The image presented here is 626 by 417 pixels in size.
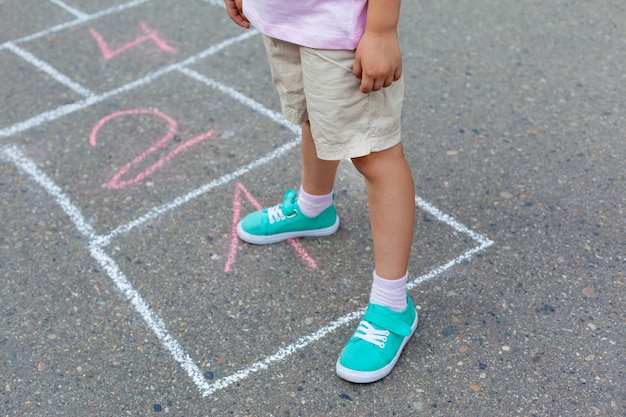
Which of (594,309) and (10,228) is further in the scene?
(10,228)

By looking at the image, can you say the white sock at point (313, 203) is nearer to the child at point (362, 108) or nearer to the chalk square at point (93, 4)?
the child at point (362, 108)

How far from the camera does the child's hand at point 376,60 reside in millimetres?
1757

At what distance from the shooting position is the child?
5.86 feet

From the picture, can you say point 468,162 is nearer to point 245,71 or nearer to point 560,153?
point 560,153

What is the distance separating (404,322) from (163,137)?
159 centimetres

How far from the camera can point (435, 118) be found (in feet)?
10.5

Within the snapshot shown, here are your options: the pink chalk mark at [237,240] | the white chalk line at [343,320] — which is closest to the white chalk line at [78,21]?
the pink chalk mark at [237,240]

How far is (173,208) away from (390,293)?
1.09m

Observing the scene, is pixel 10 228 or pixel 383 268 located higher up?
pixel 383 268

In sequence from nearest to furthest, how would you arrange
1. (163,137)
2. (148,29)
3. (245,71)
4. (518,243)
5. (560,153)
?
(518,243)
(560,153)
(163,137)
(245,71)
(148,29)

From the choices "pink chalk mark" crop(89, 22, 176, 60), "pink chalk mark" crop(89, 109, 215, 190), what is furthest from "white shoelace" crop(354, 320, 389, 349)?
"pink chalk mark" crop(89, 22, 176, 60)

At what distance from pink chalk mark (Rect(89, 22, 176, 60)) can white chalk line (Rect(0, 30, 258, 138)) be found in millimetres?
180

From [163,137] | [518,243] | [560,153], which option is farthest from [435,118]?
[163,137]

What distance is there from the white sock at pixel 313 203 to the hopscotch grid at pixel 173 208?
412mm
